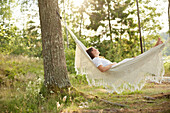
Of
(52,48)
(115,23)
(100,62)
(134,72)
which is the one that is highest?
(115,23)

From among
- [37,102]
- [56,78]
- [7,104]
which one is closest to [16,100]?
[7,104]

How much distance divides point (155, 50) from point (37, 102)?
192 cm

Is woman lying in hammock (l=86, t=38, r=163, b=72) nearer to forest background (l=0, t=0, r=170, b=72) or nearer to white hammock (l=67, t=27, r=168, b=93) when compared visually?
white hammock (l=67, t=27, r=168, b=93)

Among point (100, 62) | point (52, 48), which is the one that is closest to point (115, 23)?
point (100, 62)

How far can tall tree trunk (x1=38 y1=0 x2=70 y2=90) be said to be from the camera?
10.0 feet

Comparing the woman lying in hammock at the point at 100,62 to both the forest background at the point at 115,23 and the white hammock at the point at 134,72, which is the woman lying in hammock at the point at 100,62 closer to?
the white hammock at the point at 134,72

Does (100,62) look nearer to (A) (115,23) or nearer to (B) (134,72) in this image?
(B) (134,72)

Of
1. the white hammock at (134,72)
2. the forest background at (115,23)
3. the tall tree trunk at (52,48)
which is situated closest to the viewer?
the white hammock at (134,72)

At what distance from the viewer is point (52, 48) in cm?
306

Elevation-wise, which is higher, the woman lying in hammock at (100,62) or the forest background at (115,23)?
the forest background at (115,23)

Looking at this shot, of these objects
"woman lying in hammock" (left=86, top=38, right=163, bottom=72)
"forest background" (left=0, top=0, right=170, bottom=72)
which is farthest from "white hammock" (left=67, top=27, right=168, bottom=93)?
"forest background" (left=0, top=0, right=170, bottom=72)

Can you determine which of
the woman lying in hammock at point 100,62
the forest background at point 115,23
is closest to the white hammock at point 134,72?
the woman lying in hammock at point 100,62

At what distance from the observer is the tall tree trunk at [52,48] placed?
306 centimetres

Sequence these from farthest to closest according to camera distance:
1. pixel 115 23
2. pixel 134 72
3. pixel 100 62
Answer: pixel 115 23, pixel 100 62, pixel 134 72
